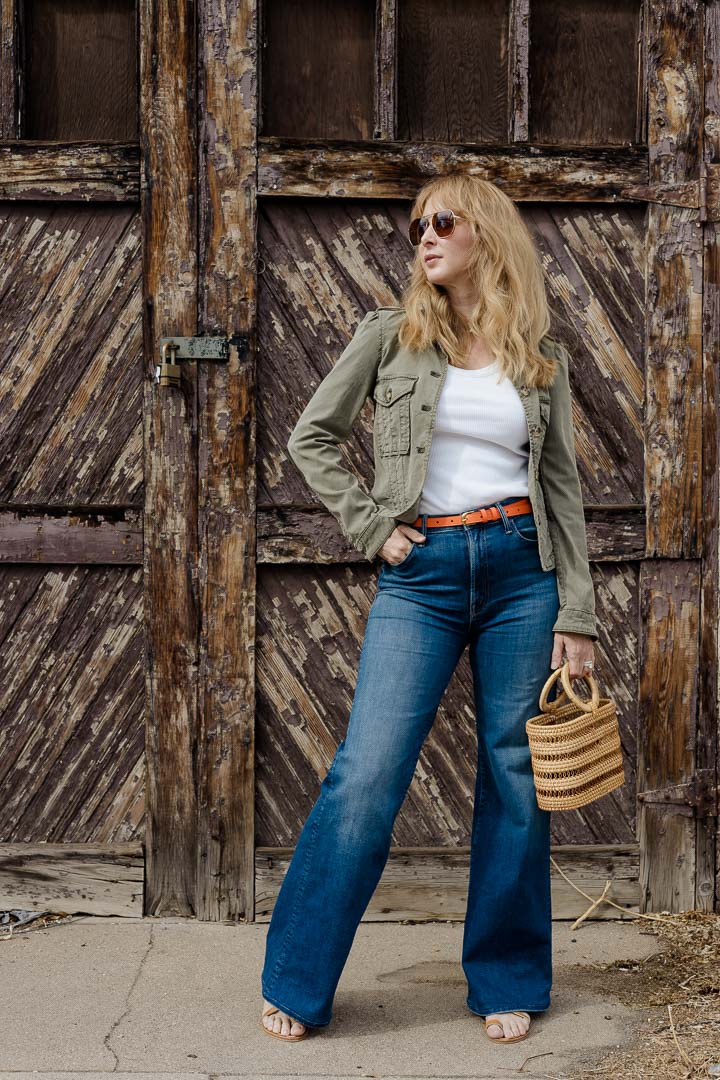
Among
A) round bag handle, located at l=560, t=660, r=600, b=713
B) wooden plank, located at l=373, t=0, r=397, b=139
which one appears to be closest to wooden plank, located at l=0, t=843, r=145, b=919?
round bag handle, located at l=560, t=660, r=600, b=713

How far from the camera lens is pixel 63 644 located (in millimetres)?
3670

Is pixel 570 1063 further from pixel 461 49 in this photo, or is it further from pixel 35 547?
pixel 461 49

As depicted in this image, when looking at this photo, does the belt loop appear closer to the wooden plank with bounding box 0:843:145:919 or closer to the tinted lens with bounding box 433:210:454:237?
the tinted lens with bounding box 433:210:454:237

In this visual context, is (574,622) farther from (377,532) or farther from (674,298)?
(674,298)

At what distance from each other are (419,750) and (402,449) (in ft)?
2.46

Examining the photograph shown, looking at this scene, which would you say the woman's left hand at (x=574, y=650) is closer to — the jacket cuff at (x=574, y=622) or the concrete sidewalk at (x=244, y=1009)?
the jacket cuff at (x=574, y=622)

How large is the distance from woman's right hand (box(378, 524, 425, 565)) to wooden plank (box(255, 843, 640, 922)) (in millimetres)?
1400

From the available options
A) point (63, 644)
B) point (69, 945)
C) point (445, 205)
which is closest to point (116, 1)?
point (445, 205)

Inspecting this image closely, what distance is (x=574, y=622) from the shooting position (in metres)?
2.77

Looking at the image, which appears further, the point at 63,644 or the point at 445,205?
the point at 63,644

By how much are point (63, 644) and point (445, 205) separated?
1.91m

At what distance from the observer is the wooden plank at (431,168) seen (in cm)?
355

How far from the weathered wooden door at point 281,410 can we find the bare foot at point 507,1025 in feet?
2.72

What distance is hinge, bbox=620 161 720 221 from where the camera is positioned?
3602 mm
